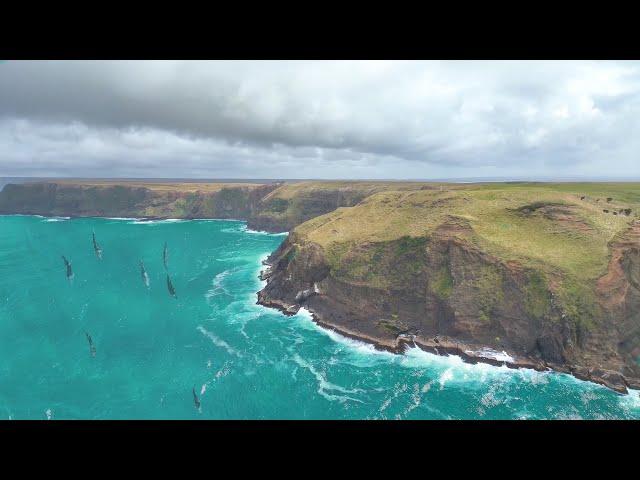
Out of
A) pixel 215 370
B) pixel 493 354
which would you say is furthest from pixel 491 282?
pixel 215 370

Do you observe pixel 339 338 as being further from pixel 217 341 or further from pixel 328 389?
pixel 217 341

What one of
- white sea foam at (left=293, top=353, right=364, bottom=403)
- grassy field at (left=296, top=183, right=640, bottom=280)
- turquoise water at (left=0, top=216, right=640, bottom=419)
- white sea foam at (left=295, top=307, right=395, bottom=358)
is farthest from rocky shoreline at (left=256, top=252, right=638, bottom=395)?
grassy field at (left=296, top=183, right=640, bottom=280)

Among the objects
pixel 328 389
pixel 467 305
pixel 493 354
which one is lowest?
pixel 328 389

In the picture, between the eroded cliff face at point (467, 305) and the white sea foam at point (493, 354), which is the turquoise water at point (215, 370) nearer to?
the white sea foam at point (493, 354)

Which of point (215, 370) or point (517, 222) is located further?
point (517, 222)

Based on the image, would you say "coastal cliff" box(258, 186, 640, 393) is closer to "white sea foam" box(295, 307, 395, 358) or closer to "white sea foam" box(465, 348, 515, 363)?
"white sea foam" box(465, 348, 515, 363)

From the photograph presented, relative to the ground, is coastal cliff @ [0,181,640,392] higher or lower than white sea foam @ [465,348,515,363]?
higher
